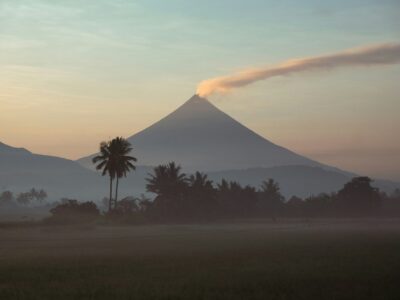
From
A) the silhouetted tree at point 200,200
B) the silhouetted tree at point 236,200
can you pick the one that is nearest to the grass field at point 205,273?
the silhouetted tree at point 200,200

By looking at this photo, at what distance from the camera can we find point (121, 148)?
319 ft

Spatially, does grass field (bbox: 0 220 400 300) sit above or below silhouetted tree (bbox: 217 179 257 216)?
below

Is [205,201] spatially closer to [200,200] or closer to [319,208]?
[200,200]

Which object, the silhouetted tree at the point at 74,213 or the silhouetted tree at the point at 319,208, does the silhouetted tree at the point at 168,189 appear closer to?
the silhouetted tree at the point at 74,213

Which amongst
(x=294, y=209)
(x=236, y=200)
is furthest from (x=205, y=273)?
(x=294, y=209)

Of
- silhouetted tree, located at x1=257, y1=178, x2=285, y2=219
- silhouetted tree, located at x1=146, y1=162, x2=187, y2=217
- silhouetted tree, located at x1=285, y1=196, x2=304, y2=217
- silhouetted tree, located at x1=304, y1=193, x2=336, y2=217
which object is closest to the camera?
silhouetted tree, located at x1=146, y1=162, x2=187, y2=217

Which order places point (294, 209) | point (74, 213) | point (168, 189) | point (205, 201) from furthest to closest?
point (294, 209) < point (205, 201) < point (168, 189) < point (74, 213)

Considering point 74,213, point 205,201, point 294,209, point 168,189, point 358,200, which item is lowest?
point 74,213

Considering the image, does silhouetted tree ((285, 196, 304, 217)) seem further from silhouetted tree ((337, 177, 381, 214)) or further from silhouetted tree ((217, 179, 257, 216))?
silhouetted tree ((217, 179, 257, 216))

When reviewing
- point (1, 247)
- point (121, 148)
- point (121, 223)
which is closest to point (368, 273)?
point (1, 247)

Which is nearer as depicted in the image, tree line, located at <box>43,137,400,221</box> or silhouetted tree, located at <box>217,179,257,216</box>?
tree line, located at <box>43,137,400,221</box>

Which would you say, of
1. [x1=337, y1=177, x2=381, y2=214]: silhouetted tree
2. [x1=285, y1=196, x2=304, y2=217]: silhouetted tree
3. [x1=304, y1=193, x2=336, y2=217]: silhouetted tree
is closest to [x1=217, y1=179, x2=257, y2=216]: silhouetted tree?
[x1=285, y1=196, x2=304, y2=217]: silhouetted tree

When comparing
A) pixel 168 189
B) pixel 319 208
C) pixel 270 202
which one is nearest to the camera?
pixel 168 189

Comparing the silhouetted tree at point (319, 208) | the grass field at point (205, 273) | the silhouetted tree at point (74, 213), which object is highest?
the silhouetted tree at point (319, 208)
